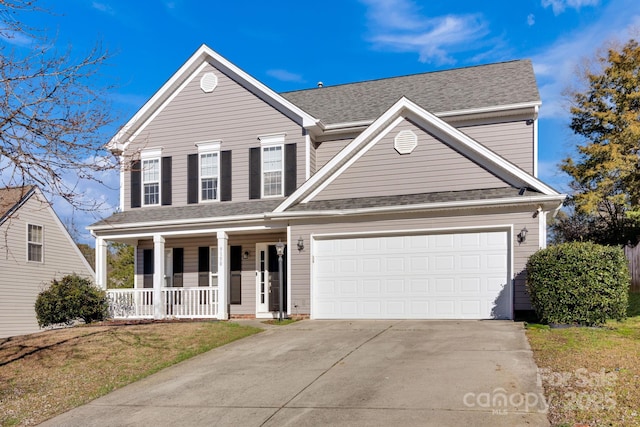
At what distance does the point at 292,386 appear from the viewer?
285 inches

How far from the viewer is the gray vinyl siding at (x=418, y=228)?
39.2ft

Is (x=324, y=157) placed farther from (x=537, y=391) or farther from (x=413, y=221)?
(x=537, y=391)

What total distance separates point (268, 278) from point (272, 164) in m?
3.33

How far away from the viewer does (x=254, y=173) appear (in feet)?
53.0

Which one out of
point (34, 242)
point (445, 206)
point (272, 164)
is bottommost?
point (34, 242)

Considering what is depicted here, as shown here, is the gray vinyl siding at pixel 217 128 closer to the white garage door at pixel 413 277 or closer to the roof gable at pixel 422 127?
the roof gable at pixel 422 127

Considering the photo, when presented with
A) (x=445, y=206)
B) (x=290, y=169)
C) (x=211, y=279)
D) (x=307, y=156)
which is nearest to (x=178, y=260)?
(x=211, y=279)

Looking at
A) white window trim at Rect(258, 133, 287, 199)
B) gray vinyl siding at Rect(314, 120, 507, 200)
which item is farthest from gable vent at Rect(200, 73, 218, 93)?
gray vinyl siding at Rect(314, 120, 507, 200)

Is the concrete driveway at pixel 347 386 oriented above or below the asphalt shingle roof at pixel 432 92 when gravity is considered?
below

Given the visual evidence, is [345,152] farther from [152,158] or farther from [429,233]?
[152,158]

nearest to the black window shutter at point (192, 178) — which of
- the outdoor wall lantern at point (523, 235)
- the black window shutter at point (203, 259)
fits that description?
the black window shutter at point (203, 259)

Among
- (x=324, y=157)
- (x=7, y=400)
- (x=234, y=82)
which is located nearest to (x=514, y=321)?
(x=324, y=157)

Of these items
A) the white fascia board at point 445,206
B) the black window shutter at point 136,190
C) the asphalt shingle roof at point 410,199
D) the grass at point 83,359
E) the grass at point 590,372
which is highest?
the black window shutter at point 136,190

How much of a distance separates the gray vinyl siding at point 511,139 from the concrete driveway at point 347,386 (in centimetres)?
561
